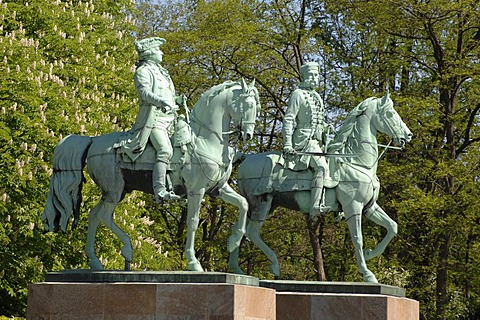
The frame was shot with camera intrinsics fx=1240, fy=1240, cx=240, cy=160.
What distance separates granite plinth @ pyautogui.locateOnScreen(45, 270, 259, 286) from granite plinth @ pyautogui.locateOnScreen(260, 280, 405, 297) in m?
3.10

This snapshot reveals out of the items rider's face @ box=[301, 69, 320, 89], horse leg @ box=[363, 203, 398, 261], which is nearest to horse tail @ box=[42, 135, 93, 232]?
rider's face @ box=[301, 69, 320, 89]

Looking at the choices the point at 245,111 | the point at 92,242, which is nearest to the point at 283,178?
the point at 245,111

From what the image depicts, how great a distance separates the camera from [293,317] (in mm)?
21750

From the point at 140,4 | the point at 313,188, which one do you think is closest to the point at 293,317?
the point at 313,188

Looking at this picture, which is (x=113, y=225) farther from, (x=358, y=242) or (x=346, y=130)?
(x=346, y=130)

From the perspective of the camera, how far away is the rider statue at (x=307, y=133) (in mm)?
22672

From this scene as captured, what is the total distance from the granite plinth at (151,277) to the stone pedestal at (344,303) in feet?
8.70

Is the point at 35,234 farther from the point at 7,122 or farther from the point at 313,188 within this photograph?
the point at 313,188

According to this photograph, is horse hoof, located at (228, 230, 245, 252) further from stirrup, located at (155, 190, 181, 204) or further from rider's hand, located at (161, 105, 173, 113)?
rider's hand, located at (161, 105, 173, 113)

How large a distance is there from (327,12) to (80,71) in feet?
31.2

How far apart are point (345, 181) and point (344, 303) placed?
248 cm

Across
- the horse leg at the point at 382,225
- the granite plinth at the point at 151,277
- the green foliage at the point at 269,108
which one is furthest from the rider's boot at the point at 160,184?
the green foliage at the point at 269,108

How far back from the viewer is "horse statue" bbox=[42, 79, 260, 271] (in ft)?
64.6

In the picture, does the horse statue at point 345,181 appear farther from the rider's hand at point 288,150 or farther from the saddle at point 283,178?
the rider's hand at point 288,150
